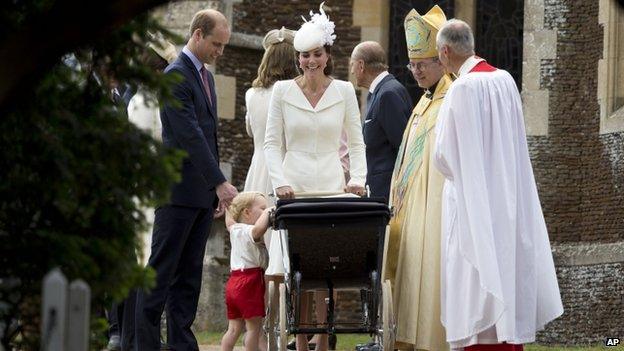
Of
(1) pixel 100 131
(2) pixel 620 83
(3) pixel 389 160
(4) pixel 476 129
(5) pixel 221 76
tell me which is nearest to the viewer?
(1) pixel 100 131

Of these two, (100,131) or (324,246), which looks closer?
(100,131)

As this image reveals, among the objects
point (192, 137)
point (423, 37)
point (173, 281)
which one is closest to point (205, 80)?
point (192, 137)

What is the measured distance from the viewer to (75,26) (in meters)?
5.07

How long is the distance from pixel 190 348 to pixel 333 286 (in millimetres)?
931

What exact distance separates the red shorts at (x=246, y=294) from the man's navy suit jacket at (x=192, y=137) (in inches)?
38.7

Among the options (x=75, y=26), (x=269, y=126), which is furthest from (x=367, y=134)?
(x=75, y=26)

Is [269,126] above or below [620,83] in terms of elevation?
below

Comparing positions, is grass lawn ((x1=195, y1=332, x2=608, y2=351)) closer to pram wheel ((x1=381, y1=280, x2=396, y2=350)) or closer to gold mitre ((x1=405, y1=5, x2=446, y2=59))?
gold mitre ((x1=405, y1=5, x2=446, y2=59))

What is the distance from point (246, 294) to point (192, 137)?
1.53m

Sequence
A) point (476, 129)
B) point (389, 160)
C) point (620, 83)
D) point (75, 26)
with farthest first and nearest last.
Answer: point (620, 83), point (389, 160), point (476, 129), point (75, 26)

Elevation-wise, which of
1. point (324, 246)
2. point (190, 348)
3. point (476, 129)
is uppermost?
point (476, 129)

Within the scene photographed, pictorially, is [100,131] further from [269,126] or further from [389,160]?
[389,160]

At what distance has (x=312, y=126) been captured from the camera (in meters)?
11.0

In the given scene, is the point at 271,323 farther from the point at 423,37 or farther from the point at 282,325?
the point at 423,37
